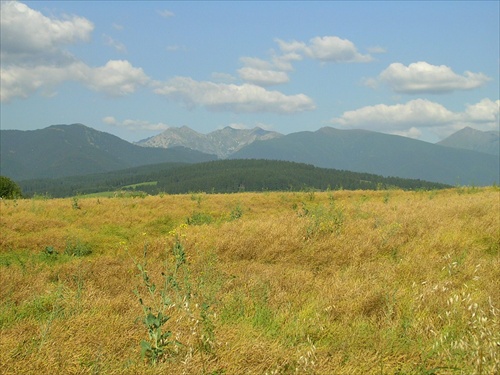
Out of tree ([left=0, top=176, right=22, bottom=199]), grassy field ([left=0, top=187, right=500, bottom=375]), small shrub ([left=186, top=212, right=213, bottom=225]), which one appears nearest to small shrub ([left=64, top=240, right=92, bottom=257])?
grassy field ([left=0, top=187, right=500, bottom=375])

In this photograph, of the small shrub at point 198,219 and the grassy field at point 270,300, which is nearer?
the grassy field at point 270,300

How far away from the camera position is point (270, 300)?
645cm

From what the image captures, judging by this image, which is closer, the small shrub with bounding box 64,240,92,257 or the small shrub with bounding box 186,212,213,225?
the small shrub with bounding box 64,240,92,257

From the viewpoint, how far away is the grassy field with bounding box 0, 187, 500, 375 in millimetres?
4422

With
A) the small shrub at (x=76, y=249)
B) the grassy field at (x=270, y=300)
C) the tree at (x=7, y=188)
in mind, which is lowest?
the small shrub at (x=76, y=249)

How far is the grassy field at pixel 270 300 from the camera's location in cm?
442

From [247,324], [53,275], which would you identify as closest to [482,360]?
[247,324]

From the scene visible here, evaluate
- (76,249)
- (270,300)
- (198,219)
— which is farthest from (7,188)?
(270,300)

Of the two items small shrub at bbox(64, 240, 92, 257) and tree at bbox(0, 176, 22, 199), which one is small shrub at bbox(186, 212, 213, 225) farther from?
tree at bbox(0, 176, 22, 199)

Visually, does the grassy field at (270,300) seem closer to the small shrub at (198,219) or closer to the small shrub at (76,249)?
the small shrub at (76,249)

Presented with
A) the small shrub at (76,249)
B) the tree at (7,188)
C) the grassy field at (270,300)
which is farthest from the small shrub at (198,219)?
the tree at (7,188)

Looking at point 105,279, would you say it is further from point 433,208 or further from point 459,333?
point 433,208

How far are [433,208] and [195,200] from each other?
12.7m

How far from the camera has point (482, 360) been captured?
4113mm
